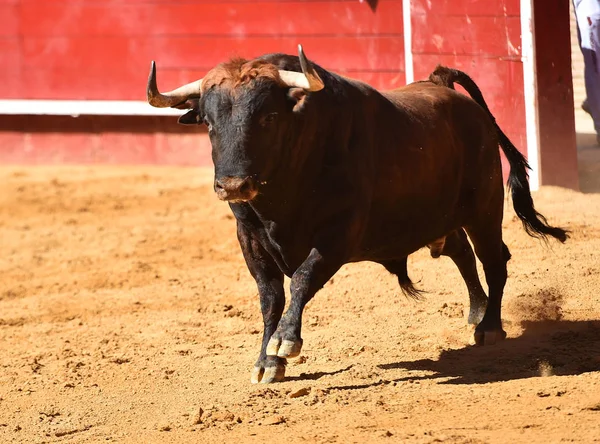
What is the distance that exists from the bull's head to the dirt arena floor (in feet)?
2.87

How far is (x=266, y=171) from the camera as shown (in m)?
4.62

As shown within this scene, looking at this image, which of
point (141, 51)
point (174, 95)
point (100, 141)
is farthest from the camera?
point (100, 141)

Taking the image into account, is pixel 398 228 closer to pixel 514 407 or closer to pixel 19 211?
pixel 514 407

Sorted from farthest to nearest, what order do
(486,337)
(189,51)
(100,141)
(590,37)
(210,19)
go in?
(100,141) → (189,51) → (210,19) → (590,37) → (486,337)

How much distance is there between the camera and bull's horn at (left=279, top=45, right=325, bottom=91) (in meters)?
4.53

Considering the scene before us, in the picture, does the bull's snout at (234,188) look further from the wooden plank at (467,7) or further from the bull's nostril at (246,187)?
the wooden plank at (467,7)

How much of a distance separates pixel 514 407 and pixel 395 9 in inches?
247

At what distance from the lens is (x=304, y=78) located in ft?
15.3

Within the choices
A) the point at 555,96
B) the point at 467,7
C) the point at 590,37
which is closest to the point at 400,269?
the point at 555,96

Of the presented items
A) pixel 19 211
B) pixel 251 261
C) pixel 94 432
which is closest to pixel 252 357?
pixel 251 261

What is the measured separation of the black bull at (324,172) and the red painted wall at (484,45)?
3283mm

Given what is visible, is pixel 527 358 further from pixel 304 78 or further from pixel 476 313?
pixel 304 78

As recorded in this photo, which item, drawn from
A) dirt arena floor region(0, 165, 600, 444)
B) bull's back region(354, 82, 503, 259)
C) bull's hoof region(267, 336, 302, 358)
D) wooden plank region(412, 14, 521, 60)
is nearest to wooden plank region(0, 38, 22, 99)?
dirt arena floor region(0, 165, 600, 444)

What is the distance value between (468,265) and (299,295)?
1.61 m
